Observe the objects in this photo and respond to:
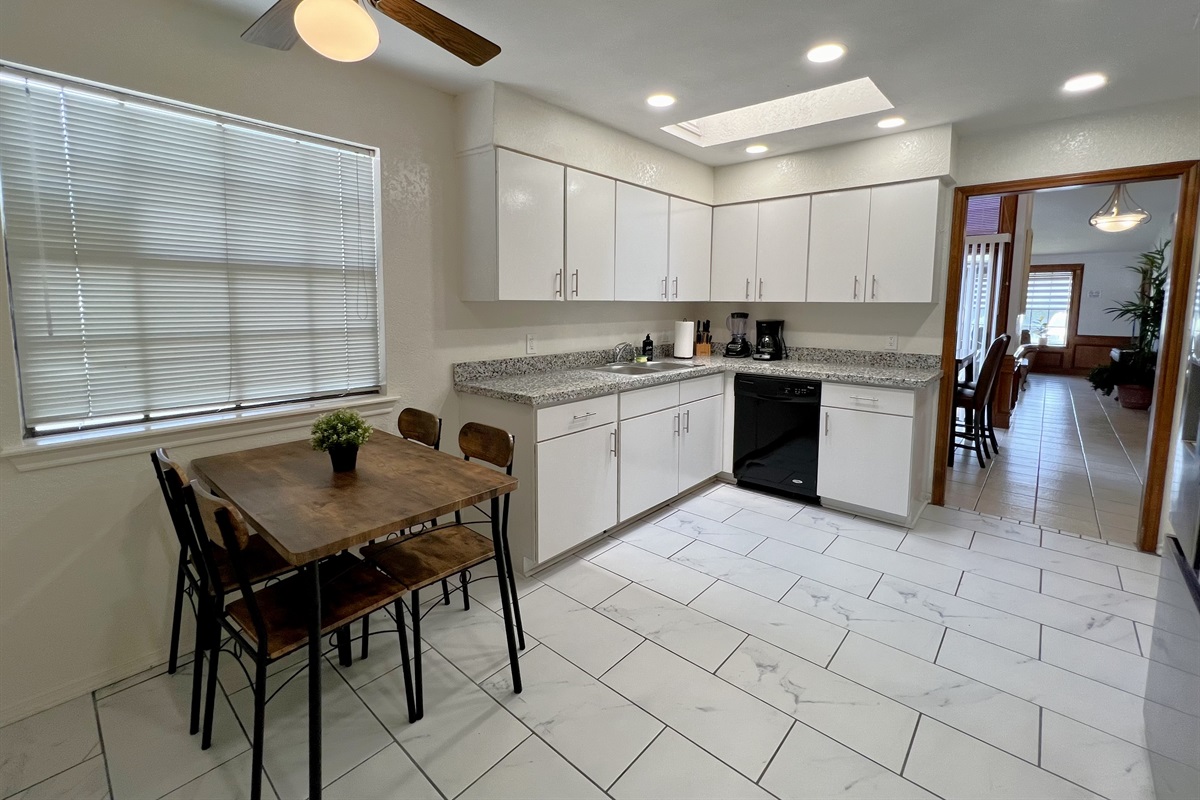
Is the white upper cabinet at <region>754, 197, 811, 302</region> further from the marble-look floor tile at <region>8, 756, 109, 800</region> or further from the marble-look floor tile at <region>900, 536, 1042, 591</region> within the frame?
the marble-look floor tile at <region>8, 756, 109, 800</region>

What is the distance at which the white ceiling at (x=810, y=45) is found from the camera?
2.12 meters

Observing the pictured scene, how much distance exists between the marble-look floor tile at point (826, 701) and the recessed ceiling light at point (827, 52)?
242 centimetres

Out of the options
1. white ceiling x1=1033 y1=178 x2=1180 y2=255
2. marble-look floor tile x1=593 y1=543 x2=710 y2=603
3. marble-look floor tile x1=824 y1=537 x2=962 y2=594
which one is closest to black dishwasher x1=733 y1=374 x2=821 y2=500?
marble-look floor tile x1=824 y1=537 x2=962 y2=594

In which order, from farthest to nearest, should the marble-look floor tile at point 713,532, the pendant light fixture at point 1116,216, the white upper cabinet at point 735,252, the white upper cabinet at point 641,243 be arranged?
the pendant light fixture at point 1116,216 → the white upper cabinet at point 735,252 → the white upper cabinet at point 641,243 → the marble-look floor tile at point 713,532

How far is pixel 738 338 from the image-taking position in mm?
4570

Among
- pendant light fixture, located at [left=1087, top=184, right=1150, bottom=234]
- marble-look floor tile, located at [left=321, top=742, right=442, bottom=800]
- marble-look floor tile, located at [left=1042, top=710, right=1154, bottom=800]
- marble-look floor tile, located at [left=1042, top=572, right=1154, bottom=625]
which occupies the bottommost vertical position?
marble-look floor tile, located at [left=321, top=742, right=442, bottom=800]

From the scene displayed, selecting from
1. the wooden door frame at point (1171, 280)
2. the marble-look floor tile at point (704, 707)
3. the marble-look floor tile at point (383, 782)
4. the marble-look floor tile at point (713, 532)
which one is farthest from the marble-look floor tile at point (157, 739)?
the wooden door frame at point (1171, 280)

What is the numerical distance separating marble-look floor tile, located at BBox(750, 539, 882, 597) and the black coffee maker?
5.15ft

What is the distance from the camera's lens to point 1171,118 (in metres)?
3.00

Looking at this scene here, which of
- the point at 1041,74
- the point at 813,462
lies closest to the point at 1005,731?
the point at 813,462

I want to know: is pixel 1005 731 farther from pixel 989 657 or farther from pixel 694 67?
pixel 694 67

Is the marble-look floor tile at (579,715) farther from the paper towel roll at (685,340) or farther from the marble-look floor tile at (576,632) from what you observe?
the paper towel roll at (685,340)

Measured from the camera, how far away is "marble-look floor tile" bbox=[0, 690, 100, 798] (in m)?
1.73

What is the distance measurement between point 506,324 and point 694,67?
5.35ft
